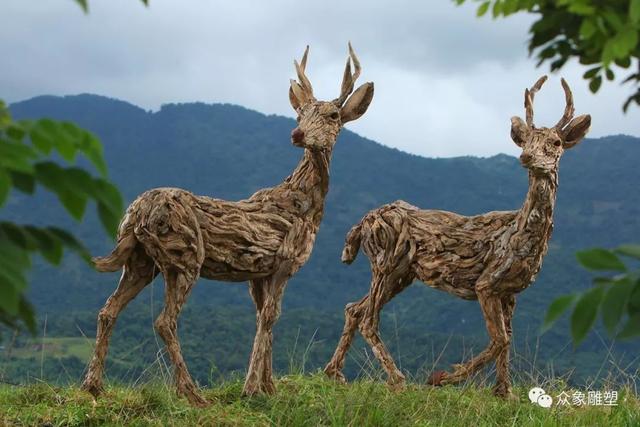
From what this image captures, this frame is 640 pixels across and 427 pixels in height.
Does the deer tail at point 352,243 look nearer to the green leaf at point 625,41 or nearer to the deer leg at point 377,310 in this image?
the deer leg at point 377,310

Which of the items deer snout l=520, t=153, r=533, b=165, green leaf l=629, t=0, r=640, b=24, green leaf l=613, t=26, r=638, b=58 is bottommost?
deer snout l=520, t=153, r=533, b=165

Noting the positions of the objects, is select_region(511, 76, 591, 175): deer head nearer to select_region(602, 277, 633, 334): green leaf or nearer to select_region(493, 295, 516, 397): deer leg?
select_region(493, 295, 516, 397): deer leg

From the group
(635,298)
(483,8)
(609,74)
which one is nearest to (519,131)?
(609,74)

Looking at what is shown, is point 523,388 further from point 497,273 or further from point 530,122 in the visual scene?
point 530,122

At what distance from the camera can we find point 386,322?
3092 centimetres

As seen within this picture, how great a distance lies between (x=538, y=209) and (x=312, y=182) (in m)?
1.58

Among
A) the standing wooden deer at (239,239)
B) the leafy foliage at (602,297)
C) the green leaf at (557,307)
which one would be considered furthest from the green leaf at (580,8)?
the standing wooden deer at (239,239)

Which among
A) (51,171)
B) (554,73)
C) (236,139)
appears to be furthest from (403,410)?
(236,139)

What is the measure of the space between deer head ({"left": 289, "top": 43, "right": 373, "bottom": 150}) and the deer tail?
104 centimetres

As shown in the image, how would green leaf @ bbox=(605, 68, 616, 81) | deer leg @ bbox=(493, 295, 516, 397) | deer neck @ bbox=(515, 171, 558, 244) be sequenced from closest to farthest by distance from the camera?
1. green leaf @ bbox=(605, 68, 616, 81)
2. deer neck @ bbox=(515, 171, 558, 244)
3. deer leg @ bbox=(493, 295, 516, 397)

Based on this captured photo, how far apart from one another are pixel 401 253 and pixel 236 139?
7524 centimetres

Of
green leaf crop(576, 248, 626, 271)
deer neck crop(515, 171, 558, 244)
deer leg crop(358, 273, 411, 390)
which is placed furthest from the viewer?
deer leg crop(358, 273, 411, 390)

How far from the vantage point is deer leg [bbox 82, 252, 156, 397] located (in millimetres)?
6855

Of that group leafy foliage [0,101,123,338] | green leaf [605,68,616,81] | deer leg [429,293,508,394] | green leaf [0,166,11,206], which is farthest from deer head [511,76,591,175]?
green leaf [0,166,11,206]
